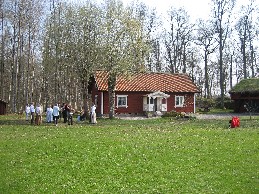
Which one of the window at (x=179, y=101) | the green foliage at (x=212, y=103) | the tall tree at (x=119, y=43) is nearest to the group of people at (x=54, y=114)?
the tall tree at (x=119, y=43)

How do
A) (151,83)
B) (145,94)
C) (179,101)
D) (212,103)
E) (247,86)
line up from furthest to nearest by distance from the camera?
(212,103)
(247,86)
(179,101)
(151,83)
(145,94)

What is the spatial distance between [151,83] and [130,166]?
34557 millimetres

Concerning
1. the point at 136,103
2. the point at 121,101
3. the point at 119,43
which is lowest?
the point at 136,103

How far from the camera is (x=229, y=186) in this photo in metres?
11.0

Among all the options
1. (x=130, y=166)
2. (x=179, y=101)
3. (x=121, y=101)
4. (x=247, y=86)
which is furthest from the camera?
(x=247, y=86)

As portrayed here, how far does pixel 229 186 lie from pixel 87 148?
644 centimetres

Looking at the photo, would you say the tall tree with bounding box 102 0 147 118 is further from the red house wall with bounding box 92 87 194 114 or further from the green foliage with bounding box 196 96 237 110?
the green foliage with bounding box 196 96 237 110

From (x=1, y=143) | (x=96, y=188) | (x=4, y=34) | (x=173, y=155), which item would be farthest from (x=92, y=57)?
(x=96, y=188)

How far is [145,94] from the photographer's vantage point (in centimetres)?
4553

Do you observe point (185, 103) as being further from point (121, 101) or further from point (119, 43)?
point (119, 43)

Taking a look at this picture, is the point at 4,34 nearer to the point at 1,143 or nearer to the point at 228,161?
the point at 1,143

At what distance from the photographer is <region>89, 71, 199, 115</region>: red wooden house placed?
43.9 m

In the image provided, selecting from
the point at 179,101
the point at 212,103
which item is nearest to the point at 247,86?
the point at 212,103

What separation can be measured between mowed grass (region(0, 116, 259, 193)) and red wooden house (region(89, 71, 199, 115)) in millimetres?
25996
